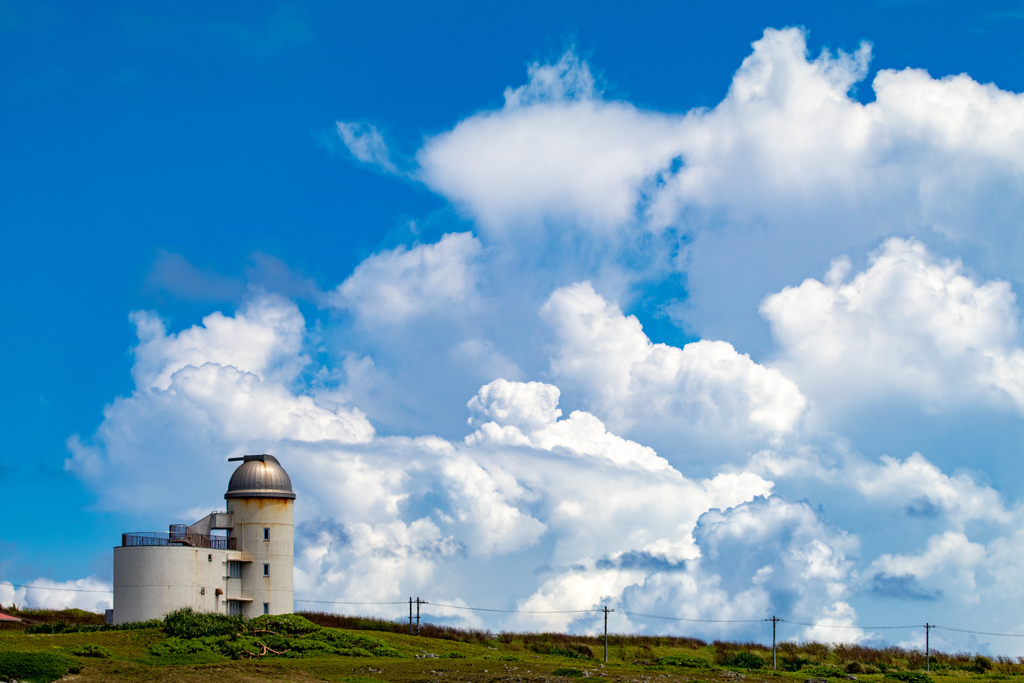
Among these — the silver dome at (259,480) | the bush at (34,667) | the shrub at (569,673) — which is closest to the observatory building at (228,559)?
the silver dome at (259,480)

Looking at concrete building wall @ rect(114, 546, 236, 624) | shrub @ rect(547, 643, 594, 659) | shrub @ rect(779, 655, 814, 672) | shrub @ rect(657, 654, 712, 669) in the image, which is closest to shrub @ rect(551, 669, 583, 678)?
shrub @ rect(657, 654, 712, 669)

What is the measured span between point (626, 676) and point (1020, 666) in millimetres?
42649

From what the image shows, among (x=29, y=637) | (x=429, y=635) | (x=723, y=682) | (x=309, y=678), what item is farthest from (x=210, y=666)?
(x=429, y=635)

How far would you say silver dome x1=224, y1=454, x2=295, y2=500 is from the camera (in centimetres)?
7344

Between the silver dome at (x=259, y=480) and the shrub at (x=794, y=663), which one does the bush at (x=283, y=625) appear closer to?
the silver dome at (x=259, y=480)

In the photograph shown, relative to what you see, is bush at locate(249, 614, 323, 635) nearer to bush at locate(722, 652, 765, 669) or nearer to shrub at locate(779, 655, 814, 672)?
bush at locate(722, 652, 765, 669)

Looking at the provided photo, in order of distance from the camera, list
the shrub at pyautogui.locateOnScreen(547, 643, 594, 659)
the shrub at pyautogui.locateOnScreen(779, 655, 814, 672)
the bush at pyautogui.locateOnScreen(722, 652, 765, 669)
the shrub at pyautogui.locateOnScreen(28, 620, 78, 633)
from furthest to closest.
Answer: the shrub at pyautogui.locateOnScreen(779, 655, 814, 672) < the shrub at pyautogui.locateOnScreen(547, 643, 594, 659) < the bush at pyautogui.locateOnScreen(722, 652, 765, 669) < the shrub at pyautogui.locateOnScreen(28, 620, 78, 633)

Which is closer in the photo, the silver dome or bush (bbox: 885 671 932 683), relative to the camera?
bush (bbox: 885 671 932 683)

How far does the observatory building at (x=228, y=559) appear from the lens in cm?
6650

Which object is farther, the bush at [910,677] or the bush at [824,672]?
the bush at [824,672]

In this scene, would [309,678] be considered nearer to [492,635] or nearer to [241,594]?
[241,594]

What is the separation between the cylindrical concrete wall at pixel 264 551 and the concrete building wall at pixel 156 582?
453 centimetres

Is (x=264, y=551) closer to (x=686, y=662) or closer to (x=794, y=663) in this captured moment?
(x=686, y=662)

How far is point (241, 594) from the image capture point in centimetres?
7219
